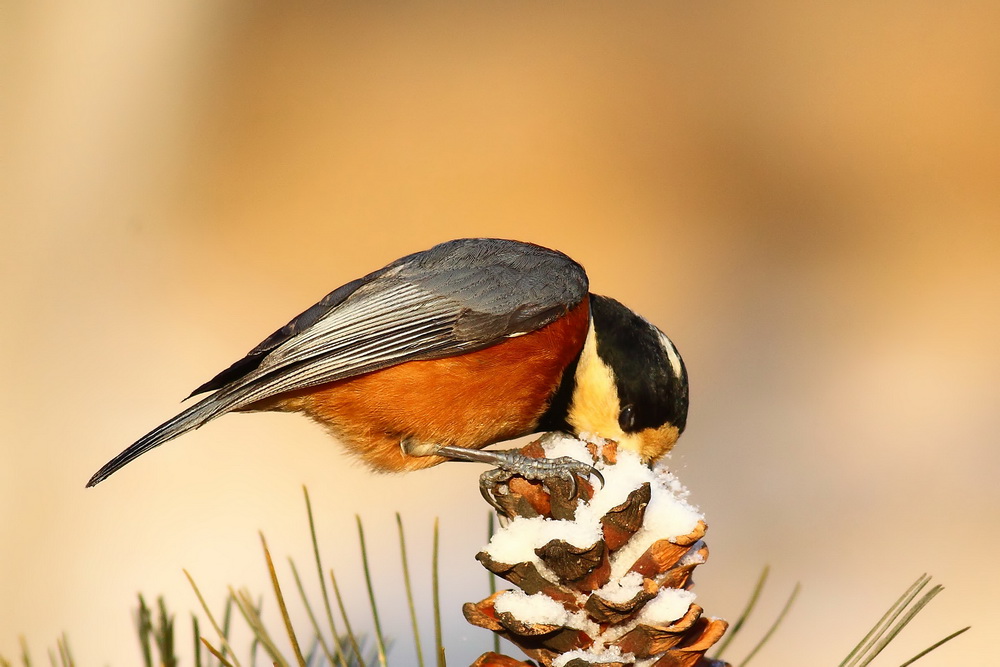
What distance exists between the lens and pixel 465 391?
2.01 metres

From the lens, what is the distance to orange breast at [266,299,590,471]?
6.60 feet

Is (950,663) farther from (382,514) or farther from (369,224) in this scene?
(369,224)

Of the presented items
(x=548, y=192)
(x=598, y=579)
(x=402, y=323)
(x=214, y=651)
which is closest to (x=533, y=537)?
(x=598, y=579)

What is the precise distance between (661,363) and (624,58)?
2817 mm

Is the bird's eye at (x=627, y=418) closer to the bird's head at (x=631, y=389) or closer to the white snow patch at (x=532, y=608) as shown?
the bird's head at (x=631, y=389)

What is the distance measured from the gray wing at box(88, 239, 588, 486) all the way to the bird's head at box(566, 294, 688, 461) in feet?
0.41

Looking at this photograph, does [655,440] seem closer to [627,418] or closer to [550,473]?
[627,418]

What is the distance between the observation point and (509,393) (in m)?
2.02

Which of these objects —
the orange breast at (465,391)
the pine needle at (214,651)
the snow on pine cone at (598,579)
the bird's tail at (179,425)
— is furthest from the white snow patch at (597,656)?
the bird's tail at (179,425)

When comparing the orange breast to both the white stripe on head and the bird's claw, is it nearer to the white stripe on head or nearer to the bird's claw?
the white stripe on head

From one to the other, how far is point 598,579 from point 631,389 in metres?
0.73

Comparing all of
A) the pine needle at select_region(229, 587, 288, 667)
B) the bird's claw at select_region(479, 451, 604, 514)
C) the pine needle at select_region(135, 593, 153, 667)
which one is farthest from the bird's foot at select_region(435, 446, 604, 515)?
the pine needle at select_region(135, 593, 153, 667)

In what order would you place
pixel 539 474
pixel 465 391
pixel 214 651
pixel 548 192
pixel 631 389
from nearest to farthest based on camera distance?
pixel 214 651, pixel 539 474, pixel 631 389, pixel 465 391, pixel 548 192

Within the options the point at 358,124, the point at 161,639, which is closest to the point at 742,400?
the point at 358,124
